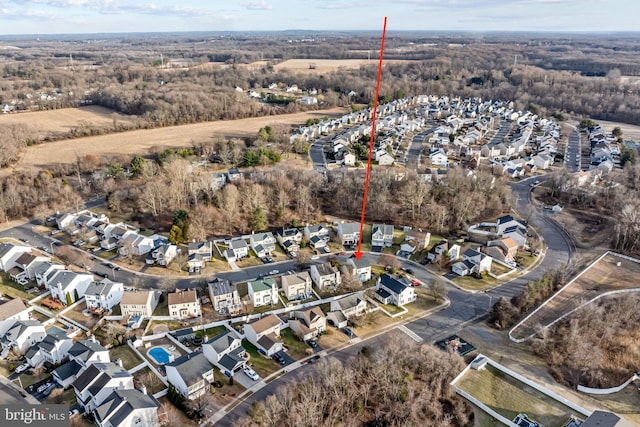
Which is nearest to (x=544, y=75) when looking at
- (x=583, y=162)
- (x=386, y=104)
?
(x=386, y=104)

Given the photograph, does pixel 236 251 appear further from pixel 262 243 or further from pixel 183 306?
pixel 183 306

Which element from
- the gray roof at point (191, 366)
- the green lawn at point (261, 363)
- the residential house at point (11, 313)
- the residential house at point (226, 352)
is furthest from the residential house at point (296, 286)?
the residential house at point (11, 313)

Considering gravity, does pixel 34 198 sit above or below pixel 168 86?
below

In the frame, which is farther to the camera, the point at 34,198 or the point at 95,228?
the point at 34,198

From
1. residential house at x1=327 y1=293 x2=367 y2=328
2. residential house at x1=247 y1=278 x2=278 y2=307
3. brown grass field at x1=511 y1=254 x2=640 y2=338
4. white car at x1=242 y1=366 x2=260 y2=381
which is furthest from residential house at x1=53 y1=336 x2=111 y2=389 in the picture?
brown grass field at x1=511 y1=254 x2=640 y2=338

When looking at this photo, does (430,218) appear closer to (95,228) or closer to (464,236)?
(464,236)

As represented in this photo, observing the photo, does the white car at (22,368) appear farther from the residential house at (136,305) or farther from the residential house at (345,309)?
the residential house at (345,309)

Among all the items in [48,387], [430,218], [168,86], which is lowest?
A: [48,387]

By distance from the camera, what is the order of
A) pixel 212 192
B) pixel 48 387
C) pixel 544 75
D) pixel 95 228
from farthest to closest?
pixel 544 75 < pixel 212 192 < pixel 95 228 < pixel 48 387
